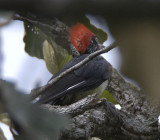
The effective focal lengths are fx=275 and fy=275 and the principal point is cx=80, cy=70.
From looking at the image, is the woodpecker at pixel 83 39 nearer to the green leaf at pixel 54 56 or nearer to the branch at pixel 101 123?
the green leaf at pixel 54 56

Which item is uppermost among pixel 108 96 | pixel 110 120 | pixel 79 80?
pixel 79 80

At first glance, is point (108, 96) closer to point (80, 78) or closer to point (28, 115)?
point (80, 78)

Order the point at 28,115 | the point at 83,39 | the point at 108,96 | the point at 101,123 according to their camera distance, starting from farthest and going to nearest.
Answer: the point at 83,39
the point at 108,96
the point at 101,123
the point at 28,115

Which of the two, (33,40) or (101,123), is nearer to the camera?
(101,123)

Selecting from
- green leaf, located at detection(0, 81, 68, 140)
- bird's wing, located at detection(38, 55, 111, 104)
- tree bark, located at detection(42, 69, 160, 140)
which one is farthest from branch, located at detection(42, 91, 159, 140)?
green leaf, located at detection(0, 81, 68, 140)

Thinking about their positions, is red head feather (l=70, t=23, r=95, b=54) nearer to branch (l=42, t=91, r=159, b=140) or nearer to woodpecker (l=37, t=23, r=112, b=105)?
woodpecker (l=37, t=23, r=112, b=105)

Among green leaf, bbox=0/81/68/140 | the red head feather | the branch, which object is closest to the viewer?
green leaf, bbox=0/81/68/140

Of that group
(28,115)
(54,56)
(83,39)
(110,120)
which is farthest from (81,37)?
(28,115)
